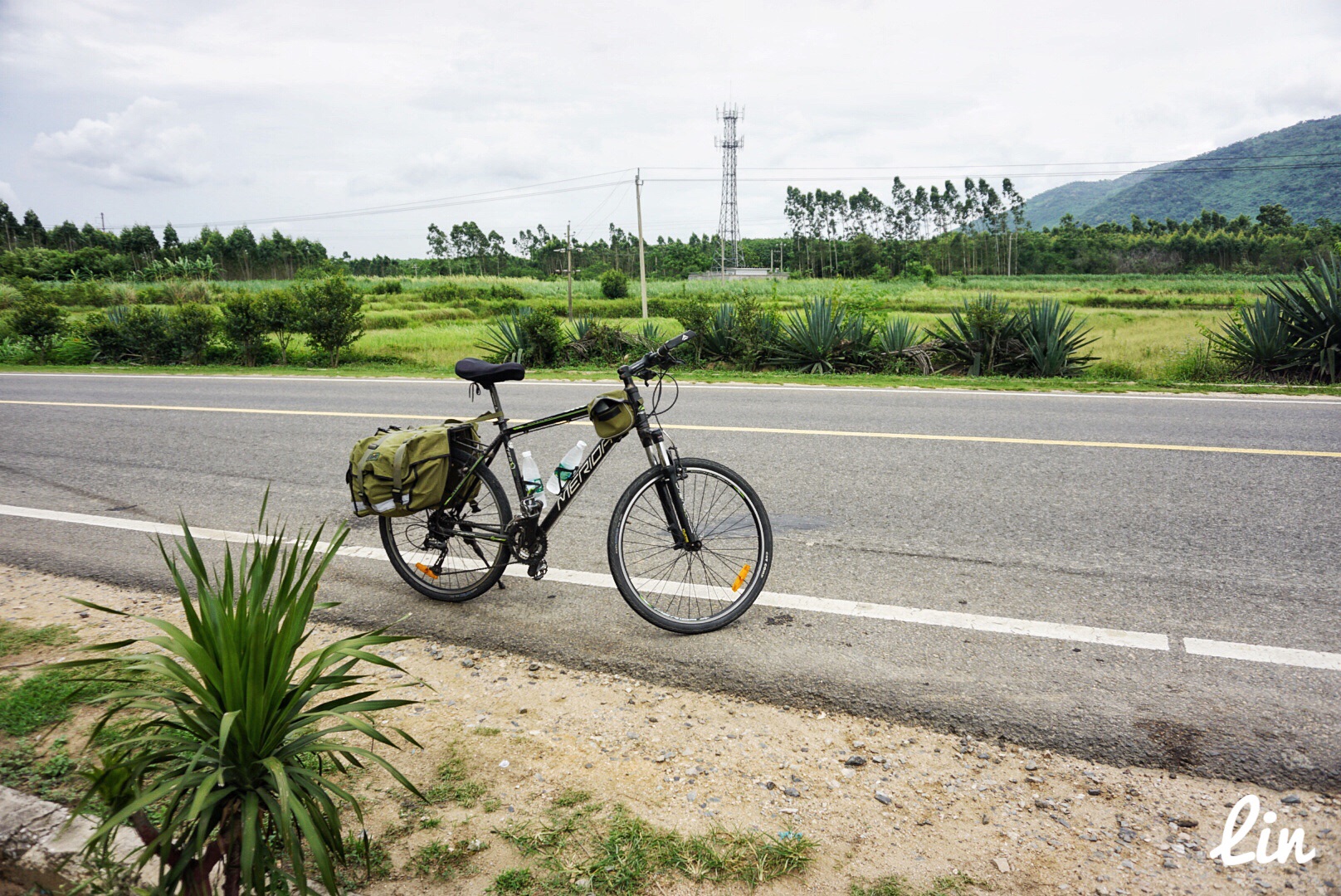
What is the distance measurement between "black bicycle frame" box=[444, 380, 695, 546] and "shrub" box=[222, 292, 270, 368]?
53.6 ft

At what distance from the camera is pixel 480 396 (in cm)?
1162

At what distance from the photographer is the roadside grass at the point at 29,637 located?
3.37m

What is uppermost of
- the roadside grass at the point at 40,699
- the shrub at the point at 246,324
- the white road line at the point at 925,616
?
the shrub at the point at 246,324

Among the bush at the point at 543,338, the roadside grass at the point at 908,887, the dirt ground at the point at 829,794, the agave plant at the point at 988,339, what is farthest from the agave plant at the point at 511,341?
the roadside grass at the point at 908,887

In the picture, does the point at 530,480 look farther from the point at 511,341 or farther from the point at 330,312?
the point at 330,312

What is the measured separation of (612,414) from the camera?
11.4 ft

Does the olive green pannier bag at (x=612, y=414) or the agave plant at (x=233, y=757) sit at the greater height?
the olive green pannier bag at (x=612, y=414)

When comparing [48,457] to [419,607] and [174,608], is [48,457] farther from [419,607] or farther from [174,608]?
[419,607]

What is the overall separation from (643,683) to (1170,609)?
2.38 m

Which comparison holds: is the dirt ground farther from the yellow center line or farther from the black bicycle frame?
the yellow center line

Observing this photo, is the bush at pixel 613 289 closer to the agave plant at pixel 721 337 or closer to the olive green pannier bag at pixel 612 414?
the agave plant at pixel 721 337

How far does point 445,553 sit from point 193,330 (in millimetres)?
17696

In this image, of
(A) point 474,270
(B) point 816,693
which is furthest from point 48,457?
(A) point 474,270

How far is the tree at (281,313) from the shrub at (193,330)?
Answer: 4.88 feet
